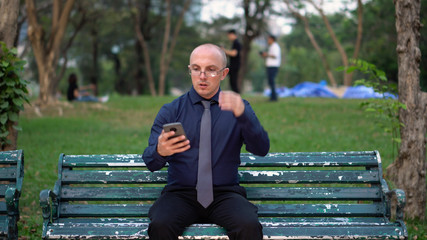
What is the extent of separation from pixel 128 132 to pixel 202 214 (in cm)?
923

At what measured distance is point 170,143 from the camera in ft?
11.6

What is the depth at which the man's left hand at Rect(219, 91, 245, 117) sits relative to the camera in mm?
3465

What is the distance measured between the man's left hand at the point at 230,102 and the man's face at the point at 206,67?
47 centimetres

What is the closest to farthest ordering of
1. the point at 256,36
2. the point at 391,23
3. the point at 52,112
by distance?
the point at 52,112 < the point at 391,23 < the point at 256,36

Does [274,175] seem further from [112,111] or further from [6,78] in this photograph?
[112,111]

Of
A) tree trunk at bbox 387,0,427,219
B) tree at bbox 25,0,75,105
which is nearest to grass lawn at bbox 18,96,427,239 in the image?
tree trunk at bbox 387,0,427,219

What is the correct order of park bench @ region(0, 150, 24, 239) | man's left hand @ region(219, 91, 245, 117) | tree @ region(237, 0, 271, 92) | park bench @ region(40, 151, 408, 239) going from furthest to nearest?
tree @ region(237, 0, 271, 92)
park bench @ region(40, 151, 408, 239)
park bench @ region(0, 150, 24, 239)
man's left hand @ region(219, 91, 245, 117)

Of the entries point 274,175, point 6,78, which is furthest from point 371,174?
point 6,78

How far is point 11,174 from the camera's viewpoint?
177 inches

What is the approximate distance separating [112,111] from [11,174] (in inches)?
518

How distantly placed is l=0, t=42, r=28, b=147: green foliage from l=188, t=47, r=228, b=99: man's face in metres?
2.36

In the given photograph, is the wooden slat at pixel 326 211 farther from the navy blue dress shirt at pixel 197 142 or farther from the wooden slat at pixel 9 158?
the wooden slat at pixel 9 158

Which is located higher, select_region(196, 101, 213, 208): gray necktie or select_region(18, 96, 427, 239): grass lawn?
select_region(196, 101, 213, 208): gray necktie

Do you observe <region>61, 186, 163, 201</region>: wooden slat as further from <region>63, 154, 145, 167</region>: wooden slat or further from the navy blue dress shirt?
the navy blue dress shirt
